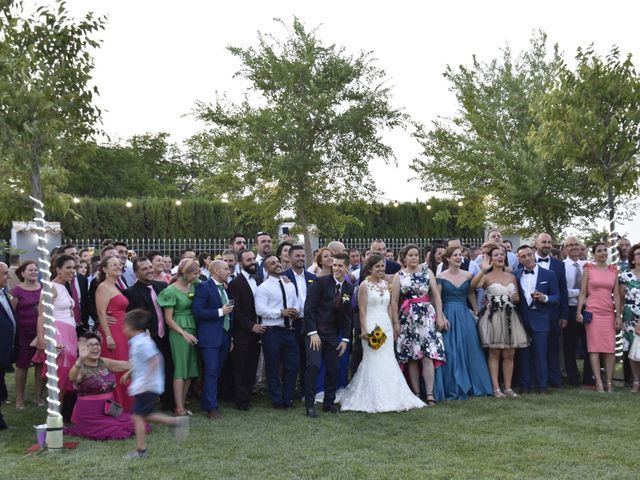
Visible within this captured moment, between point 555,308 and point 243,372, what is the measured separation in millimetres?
4422

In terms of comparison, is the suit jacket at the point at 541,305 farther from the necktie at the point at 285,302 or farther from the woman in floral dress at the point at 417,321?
the necktie at the point at 285,302

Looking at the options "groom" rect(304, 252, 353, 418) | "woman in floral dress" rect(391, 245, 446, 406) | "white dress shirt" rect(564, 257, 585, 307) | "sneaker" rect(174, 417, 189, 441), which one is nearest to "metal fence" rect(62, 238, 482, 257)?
"white dress shirt" rect(564, 257, 585, 307)

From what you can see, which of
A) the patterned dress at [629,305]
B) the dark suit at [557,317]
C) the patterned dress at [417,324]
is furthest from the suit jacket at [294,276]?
the patterned dress at [629,305]

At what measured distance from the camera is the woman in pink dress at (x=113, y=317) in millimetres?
8500

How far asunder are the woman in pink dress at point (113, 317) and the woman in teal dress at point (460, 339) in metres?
4.06

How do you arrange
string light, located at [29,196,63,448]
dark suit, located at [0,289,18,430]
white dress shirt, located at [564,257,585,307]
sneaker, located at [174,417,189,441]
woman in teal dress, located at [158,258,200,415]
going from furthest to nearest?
white dress shirt, located at [564,257,585,307], woman in teal dress, located at [158,258,200,415], dark suit, located at [0,289,18,430], string light, located at [29,196,63,448], sneaker, located at [174,417,189,441]

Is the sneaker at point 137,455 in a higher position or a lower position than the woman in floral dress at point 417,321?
lower

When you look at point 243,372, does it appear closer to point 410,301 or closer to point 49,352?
point 410,301

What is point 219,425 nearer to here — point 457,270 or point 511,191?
point 457,270

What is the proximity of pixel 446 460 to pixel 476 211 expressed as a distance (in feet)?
67.7

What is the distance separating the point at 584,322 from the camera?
34.3ft

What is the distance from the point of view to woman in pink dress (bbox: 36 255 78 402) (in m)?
8.64

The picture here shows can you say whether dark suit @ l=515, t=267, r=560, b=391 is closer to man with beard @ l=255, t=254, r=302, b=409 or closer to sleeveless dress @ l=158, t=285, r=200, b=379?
man with beard @ l=255, t=254, r=302, b=409

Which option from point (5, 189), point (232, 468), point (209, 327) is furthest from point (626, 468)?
point (5, 189)
